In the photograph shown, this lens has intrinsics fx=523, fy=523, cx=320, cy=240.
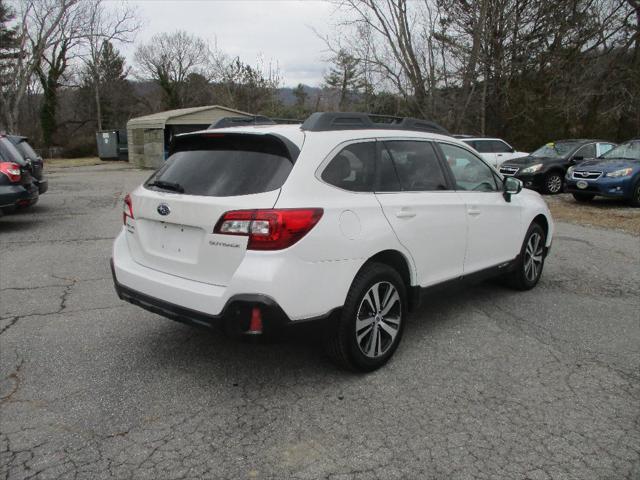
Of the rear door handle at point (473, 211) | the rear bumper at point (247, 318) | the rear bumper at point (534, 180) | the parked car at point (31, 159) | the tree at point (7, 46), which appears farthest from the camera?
the tree at point (7, 46)

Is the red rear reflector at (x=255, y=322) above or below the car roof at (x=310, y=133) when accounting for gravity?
below

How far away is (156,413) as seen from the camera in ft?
10.1

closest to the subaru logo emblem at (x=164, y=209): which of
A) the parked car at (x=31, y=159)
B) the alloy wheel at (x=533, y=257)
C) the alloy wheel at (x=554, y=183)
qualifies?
the alloy wheel at (x=533, y=257)

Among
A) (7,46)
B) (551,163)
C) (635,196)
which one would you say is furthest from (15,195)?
(7,46)

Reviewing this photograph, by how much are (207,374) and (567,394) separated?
2.36 m

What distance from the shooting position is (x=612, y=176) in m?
12.2

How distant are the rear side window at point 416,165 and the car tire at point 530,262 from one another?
1612 mm

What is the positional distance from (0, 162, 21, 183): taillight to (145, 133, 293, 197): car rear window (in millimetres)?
A: 6531

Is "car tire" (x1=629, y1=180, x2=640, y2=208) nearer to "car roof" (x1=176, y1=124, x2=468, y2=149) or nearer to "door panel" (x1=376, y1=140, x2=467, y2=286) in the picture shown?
"door panel" (x1=376, y1=140, x2=467, y2=286)

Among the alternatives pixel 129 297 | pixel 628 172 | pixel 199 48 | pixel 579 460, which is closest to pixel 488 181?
pixel 579 460

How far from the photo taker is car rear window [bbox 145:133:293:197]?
10.4 ft

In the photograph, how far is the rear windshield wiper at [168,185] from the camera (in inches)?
137

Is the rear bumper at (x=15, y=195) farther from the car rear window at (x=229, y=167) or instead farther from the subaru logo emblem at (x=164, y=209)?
the subaru logo emblem at (x=164, y=209)

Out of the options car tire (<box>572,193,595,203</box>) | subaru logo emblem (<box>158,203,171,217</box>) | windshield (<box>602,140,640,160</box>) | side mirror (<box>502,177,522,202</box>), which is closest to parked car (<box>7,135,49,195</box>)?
subaru logo emblem (<box>158,203,171,217</box>)
